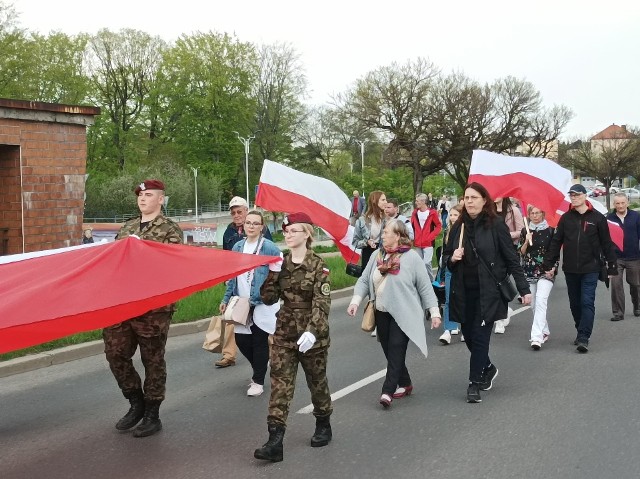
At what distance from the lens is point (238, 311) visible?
6.60m

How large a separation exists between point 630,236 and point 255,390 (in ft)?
22.7

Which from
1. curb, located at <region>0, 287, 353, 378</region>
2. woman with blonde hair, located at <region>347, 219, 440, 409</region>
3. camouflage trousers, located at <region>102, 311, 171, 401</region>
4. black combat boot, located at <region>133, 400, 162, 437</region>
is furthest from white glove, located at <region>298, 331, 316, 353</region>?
curb, located at <region>0, 287, 353, 378</region>

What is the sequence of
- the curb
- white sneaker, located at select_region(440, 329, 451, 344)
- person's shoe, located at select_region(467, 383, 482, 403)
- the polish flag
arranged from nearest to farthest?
person's shoe, located at select_region(467, 383, 482, 403) → the curb → white sneaker, located at select_region(440, 329, 451, 344) → the polish flag

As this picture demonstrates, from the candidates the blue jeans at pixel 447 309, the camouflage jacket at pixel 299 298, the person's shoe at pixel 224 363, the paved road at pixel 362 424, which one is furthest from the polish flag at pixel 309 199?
the camouflage jacket at pixel 299 298

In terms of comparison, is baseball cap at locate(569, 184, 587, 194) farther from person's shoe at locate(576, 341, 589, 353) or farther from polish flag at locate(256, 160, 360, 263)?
polish flag at locate(256, 160, 360, 263)

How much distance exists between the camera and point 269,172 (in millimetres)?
9523

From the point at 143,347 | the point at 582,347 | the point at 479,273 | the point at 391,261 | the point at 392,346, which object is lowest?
the point at 582,347

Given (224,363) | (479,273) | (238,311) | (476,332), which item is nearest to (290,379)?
(238,311)

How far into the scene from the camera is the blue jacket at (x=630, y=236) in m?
11.1

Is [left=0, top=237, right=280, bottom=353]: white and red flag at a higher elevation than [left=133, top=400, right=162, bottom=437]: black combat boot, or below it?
higher

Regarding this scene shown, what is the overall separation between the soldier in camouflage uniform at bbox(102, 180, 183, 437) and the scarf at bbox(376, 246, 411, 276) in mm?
1724

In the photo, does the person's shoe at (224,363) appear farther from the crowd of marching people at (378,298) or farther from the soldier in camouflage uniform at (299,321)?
the soldier in camouflage uniform at (299,321)

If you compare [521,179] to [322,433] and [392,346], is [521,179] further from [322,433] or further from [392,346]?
[322,433]

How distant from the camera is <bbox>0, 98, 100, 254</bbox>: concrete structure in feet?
31.7
